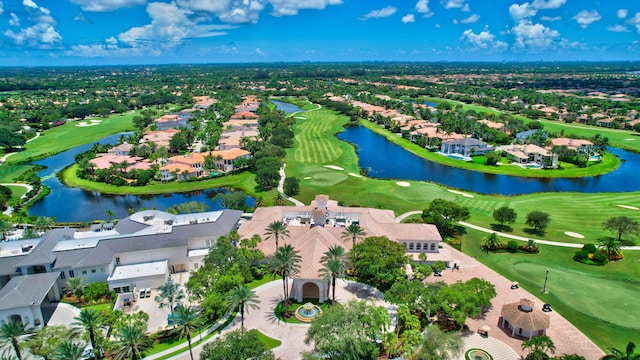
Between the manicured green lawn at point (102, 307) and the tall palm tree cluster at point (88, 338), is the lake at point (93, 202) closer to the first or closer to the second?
the manicured green lawn at point (102, 307)

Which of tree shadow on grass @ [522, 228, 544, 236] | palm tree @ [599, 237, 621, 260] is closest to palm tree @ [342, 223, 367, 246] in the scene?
tree shadow on grass @ [522, 228, 544, 236]

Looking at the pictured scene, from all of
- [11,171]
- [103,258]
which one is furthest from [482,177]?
[11,171]

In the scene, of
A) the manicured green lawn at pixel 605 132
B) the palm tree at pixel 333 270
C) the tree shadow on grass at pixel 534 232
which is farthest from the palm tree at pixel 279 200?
the manicured green lawn at pixel 605 132

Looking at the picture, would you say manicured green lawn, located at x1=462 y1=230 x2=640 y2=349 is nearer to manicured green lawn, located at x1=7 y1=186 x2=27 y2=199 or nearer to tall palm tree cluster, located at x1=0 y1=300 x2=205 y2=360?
tall palm tree cluster, located at x1=0 y1=300 x2=205 y2=360

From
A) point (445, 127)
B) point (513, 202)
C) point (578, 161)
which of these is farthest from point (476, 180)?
point (445, 127)

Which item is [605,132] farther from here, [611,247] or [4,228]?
[4,228]

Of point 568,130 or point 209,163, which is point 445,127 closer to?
point 568,130
